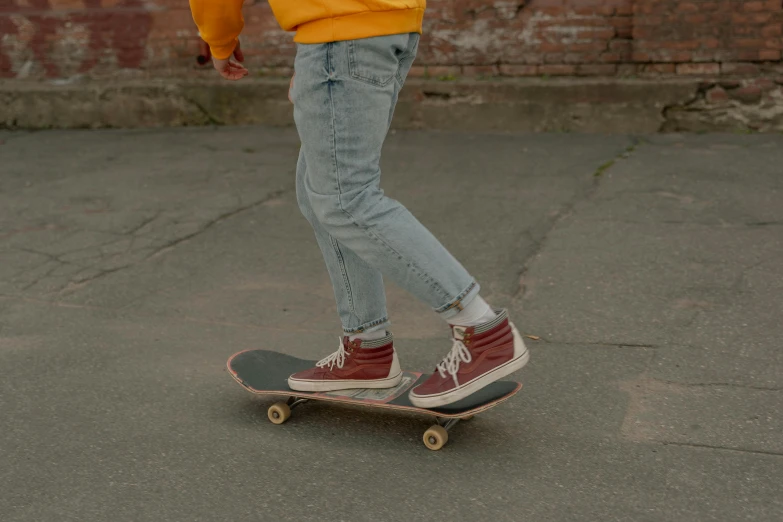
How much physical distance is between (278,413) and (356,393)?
0.26m

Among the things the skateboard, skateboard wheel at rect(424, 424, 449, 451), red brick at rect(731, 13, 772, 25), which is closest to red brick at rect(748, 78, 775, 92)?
red brick at rect(731, 13, 772, 25)

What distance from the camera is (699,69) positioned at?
7.36 meters

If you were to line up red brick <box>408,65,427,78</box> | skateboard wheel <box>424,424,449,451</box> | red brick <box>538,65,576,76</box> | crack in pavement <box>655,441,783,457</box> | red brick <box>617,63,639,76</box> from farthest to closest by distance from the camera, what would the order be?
1. red brick <box>408,65,427,78</box>
2. red brick <box>538,65,576,76</box>
3. red brick <box>617,63,639,76</box>
4. skateboard wheel <box>424,424,449,451</box>
5. crack in pavement <box>655,441,783,457</box>

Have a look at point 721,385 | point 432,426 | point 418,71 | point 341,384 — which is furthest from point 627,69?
point 432,426

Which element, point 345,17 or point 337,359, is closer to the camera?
→ point 345,17

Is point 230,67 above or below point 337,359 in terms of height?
above

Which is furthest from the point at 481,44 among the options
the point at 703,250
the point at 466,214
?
the point at 703,250

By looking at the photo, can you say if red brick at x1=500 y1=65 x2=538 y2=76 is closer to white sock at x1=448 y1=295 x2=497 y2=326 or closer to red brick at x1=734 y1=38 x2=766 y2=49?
red brick at x1=734 y1=38 x2=766 y2=49

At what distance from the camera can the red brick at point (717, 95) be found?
7.26 meters

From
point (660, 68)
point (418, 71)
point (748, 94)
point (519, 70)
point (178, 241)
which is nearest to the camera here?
point (178, 241)

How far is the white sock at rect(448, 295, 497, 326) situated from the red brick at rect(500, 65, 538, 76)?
5.25 metres

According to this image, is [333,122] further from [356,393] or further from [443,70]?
[443,70]

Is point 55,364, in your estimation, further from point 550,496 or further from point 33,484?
point 550,496

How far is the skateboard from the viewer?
2965mm
